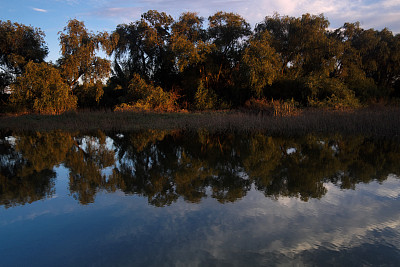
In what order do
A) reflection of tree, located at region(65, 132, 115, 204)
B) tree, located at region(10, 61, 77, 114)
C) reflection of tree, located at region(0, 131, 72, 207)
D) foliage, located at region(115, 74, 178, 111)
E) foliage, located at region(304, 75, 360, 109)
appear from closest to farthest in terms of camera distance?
reflection of tree, located at region(0, 131, 72, 207), reflection of tree, located at region(65, 132, 115, 204), foliage, located at region(304, 75, 360, 109), tree, located at region(10, 61, 77, 114), foliage, located at region(115, 74, 178, 111)

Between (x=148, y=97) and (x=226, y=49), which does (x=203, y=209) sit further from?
(x=226, y=49)

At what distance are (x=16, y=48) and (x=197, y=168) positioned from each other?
26235mm

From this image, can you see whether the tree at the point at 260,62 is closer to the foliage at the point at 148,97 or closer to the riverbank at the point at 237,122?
the riverbank at the point at 237,122

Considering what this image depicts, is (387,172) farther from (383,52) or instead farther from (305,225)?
(383,52)

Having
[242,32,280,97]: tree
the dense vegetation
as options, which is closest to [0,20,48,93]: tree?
the dense vegetation

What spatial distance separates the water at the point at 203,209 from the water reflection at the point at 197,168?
0.10ft

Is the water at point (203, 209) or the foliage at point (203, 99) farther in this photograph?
the foliage at point (203, 99)

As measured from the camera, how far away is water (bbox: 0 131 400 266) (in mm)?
3373

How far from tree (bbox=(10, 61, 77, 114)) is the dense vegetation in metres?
0.08

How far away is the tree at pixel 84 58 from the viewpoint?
26688mm

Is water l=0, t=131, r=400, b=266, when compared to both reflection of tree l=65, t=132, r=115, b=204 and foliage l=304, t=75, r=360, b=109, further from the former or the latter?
foliage l=304, t=75, r=360, b=109

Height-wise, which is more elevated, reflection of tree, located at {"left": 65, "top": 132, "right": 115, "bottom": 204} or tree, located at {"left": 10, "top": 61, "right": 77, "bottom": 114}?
tree, located at {"left": 10, "top": 61, "right": 77, "bottom": 114}

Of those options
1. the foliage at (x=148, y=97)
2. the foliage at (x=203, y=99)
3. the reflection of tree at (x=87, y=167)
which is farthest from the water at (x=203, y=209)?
the foliage at (x=203, y=99)

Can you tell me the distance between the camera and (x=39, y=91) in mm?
24562
